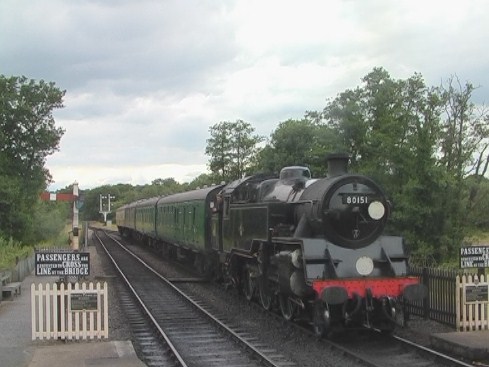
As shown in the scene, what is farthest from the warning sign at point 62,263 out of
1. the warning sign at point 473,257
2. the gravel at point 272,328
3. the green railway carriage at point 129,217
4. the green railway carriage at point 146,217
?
the green railway carriage at point 129,217

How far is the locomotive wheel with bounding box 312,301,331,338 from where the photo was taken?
9.70m

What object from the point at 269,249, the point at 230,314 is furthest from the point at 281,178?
the point at 230,314

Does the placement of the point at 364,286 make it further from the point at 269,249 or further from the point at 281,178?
the point at 281,178

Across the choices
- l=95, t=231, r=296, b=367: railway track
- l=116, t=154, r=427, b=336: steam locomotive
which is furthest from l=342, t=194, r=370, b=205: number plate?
l=95, t=231, r=296, b=367: railway track

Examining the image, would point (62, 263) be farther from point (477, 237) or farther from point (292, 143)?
point (292, 143)

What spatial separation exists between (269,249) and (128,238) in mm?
42825

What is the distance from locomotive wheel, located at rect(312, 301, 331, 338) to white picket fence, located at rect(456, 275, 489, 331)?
2336 mm

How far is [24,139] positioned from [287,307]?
22.0 metres

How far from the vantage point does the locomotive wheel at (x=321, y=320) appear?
9695mm

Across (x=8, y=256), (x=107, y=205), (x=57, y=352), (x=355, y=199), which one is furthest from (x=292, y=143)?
(x=107, y=205)

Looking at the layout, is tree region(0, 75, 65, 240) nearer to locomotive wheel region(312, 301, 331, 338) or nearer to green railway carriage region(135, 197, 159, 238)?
green railway carriage region(135, 197, 159, 238)

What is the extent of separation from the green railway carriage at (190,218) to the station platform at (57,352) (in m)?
7.84

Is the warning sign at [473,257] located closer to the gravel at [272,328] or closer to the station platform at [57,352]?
the gravel at [272,328]

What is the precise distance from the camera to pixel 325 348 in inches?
377
